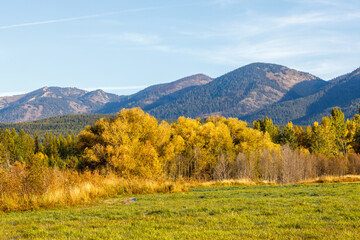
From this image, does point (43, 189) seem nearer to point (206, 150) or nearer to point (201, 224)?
point (201, 224)

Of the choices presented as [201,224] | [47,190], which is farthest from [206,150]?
[201,224]

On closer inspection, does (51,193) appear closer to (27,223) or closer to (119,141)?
(27,223)

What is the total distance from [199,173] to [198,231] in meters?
55.1

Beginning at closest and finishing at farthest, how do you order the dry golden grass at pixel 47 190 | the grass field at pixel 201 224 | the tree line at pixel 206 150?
the grass field at pixel 201 224 < the dry golden grass at pixel 47 190 < the tree line at pixel 206 150

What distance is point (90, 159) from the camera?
44.7m

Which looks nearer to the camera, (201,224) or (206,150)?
(201,224)

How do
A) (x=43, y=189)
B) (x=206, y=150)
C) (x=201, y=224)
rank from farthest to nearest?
(x=206, y=150) < (x=43, y=189) < (x=201, y=224)

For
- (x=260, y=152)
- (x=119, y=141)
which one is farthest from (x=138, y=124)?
(x=260, y=152)

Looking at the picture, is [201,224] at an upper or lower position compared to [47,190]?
lower

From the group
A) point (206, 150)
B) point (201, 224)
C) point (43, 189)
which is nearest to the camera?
point (201, 224)

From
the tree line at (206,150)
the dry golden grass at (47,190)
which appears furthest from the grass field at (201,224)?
the tree line at (206,150)

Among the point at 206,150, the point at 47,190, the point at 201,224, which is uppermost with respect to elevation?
the point at 47,190

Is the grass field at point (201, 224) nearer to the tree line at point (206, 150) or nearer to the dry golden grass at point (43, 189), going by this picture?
the dry golden grass at point (43, 189)

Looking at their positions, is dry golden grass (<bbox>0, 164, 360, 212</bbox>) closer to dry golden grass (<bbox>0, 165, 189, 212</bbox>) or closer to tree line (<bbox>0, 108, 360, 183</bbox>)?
dry golden grass (<bbox>0, 165, 189, 212</bbox>)
